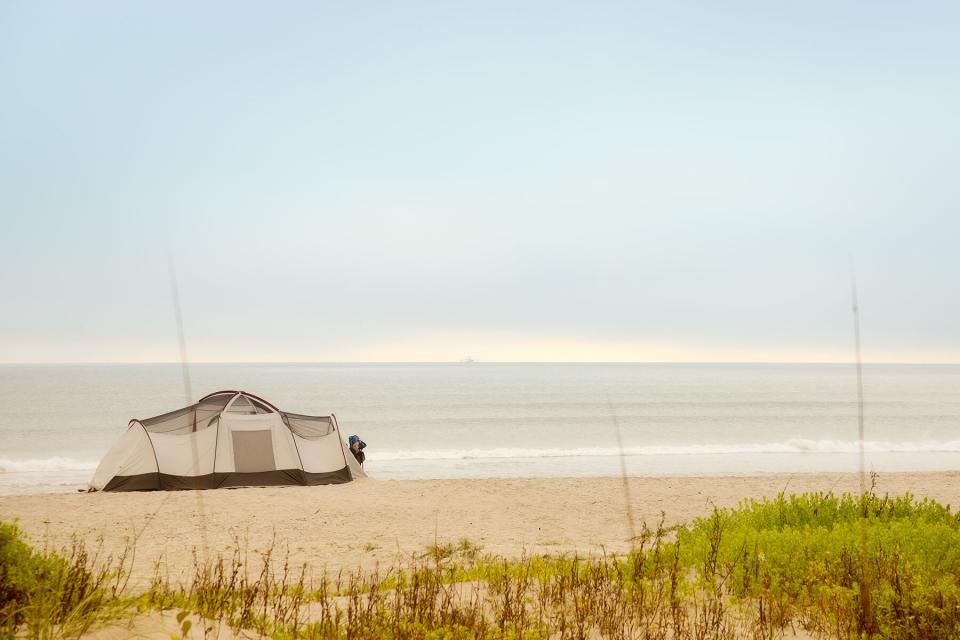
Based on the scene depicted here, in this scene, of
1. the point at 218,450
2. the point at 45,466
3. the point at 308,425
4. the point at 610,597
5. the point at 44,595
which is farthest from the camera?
the point at 45,466

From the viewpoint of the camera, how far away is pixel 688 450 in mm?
35594

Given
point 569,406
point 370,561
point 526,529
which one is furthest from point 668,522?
point 569,406

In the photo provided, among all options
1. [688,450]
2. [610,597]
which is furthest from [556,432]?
[610,597]

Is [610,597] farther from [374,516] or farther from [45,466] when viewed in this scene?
[45,466]

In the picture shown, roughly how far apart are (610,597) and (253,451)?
49.1 feet

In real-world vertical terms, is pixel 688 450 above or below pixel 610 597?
below

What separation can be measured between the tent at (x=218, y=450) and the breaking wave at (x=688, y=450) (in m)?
13.0

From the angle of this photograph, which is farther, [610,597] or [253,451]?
[253,451]

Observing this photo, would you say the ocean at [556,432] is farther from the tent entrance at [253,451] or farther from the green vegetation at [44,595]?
the green vegetation at [44,595]

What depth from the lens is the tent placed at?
17703 mm

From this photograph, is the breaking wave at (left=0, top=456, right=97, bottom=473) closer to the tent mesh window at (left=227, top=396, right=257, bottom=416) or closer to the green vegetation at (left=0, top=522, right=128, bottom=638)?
the tent mesh window at (left=227, top=396, right=257, bottom=416)

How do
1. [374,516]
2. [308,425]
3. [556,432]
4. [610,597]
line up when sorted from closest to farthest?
[610,597] < [374,516] < [308,425] < [556,432]

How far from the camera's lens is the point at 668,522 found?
1540 cm

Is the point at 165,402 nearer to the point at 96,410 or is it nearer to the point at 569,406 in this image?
the point at 96,410
